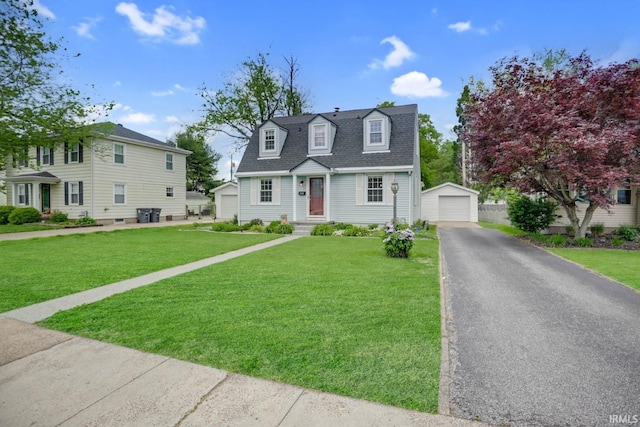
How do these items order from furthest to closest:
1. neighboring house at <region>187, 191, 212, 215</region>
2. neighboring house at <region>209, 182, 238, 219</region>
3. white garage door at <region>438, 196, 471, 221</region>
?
neighboring house at <region>187, 191, 212, 215</region>, neighboring house at <region>209, 182, 238, 219</region>, white garage door at <region>438, 196, 471, 221</region>

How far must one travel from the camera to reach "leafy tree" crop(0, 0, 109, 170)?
47.9 feet

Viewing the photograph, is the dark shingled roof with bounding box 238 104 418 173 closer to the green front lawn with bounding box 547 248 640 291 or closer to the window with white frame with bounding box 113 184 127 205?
the green front lawn with bounding box 547 248 640 291

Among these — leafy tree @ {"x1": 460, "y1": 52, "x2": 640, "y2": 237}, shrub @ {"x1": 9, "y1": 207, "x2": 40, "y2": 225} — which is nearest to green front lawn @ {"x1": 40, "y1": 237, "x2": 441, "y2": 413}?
leafy tree @ {"x1": 460, "y1": 52, "x2": 640, "y2": 237}

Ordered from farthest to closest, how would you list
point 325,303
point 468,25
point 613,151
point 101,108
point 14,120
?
point 101,108 → point 14,120 → point 468,25 → point 613,151 → point 325,303

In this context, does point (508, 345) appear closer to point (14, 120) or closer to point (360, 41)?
point (360, 41)

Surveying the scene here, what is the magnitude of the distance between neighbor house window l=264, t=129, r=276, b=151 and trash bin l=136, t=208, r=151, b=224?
1016 cm

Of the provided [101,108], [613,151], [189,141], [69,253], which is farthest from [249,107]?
[613,151]

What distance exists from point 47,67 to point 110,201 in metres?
8.02

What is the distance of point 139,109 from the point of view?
1952 cm

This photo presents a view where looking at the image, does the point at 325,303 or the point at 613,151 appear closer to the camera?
the point at 325,303

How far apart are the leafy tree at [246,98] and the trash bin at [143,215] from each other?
854 cm

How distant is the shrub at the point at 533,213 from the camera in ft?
45.9

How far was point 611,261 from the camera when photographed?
874 cm

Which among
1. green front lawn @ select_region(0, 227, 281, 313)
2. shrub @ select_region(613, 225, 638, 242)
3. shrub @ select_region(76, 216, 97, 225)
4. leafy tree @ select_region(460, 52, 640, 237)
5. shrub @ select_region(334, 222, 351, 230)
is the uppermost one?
leafy tree @ select_region(460, 52, 640, 237)
